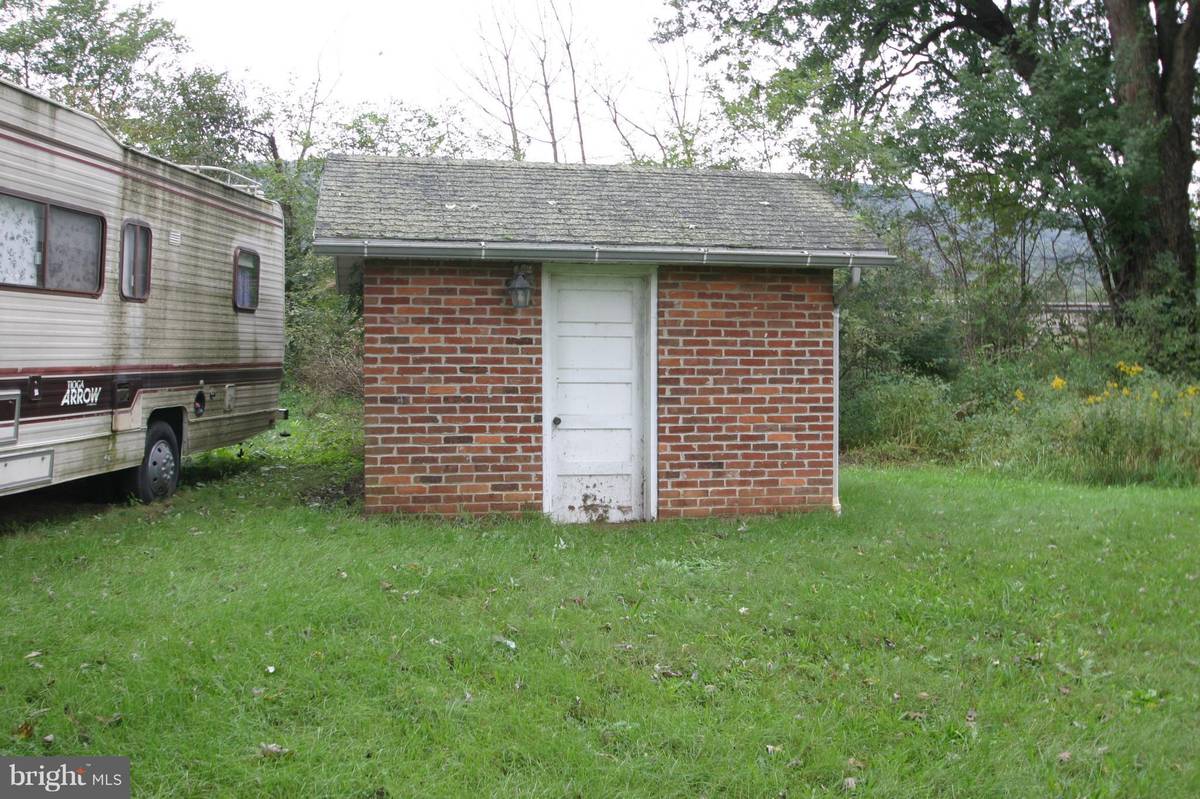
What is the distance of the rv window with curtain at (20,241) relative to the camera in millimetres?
6957

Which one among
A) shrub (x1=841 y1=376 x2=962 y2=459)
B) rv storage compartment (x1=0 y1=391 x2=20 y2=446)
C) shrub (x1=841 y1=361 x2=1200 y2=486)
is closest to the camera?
rv storage compartment (x1=0 y1=391 x2=20 y2=446)

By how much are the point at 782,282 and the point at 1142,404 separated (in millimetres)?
5530

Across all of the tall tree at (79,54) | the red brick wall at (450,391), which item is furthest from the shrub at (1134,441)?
the tall tree at (79,54)

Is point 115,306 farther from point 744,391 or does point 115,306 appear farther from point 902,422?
point 902,422

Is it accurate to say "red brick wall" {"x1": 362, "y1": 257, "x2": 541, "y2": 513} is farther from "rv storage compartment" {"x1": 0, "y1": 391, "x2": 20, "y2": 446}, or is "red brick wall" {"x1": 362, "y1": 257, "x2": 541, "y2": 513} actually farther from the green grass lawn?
"rv storage compartment" {"x1": 0, "y1": 391, "x2": 20, "y2": 446}

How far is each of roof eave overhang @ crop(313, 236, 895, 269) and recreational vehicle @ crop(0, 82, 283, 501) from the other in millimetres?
1989

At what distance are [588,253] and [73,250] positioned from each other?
4037 mm

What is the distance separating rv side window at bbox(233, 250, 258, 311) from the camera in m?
10.7

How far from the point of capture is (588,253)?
7.91 meters

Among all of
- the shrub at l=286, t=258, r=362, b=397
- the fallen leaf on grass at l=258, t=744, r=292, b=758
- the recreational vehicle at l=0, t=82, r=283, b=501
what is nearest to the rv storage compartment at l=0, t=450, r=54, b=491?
the recreational vehicle at l=0, t=82, r=283, b=501

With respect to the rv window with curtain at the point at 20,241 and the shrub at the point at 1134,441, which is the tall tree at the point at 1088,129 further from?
the rv window with curtain at the point at 20,241

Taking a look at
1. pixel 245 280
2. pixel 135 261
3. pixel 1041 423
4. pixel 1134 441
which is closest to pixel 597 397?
pixel 135 261

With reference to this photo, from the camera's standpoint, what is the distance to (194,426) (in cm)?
991

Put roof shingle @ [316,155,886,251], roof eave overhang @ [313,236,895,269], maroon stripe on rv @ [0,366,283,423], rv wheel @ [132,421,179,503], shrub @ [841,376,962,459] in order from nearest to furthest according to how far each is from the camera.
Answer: maroon stripe on rv @ [0,366,283,423] → roof eave overhang @ [313,236,895,269] → roof shingle @ [316,155,886,251] → rv wheel @ [132,421,179,503] → shrub @ [841,376,962,459]
